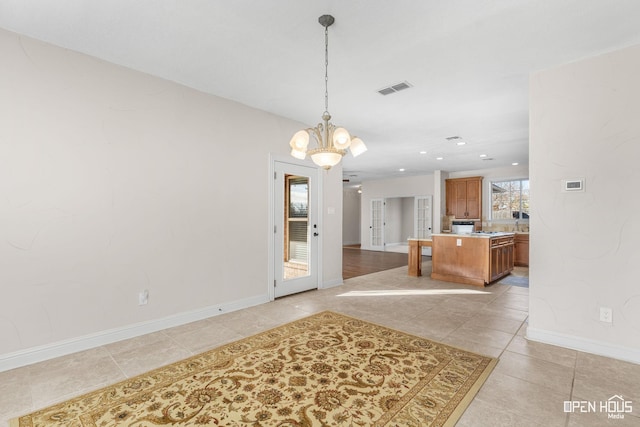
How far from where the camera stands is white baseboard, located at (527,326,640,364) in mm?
2616

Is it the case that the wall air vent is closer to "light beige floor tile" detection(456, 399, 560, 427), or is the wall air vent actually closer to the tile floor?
the tile floor

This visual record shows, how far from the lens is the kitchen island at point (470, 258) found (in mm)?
5548

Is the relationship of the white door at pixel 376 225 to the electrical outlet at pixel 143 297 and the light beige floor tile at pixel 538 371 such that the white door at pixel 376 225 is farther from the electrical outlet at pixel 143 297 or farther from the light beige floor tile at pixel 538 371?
the electrical outlet at pixel 143 297

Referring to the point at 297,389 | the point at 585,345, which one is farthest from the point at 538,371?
the point at 297,389

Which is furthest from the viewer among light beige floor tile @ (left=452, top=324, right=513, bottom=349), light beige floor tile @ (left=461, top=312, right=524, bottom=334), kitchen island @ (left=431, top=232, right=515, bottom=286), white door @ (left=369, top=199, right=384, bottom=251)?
white door @ (left=369, top=199, right=384, bottom=251)

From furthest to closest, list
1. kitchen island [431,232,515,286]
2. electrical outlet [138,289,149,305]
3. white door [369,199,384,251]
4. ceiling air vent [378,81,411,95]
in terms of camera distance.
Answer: white door [369,199,384,251] → kitchen island [431,232,515,286] → ceiling air vent [378,81,411,95] → electrical outlet [138,289,149,305]

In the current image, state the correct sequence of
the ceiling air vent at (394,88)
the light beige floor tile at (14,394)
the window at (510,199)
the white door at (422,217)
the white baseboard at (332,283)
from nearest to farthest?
the light beige floor tile at (14,394), the ceiling air vent at (394,88), the white baseboard at (332,283), the window at (510,199), the white door at (422,217)

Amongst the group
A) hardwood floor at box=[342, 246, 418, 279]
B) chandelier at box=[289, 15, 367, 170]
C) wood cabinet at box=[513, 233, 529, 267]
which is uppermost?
chandelier at box=[289, 15, 367, 170]

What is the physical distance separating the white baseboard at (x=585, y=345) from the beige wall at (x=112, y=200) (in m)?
3.37

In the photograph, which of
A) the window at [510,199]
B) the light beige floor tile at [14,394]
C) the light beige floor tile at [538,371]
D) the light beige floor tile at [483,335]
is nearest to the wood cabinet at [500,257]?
the window at [510,199]

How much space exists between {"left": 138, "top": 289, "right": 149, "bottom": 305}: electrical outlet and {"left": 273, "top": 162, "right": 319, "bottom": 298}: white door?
1.75 m

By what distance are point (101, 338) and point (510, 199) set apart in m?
9.75

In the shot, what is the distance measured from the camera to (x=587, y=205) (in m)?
2.85

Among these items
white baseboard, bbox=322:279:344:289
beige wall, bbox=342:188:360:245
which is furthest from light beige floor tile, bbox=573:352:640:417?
beige wall, bbox=342:188:360:245
